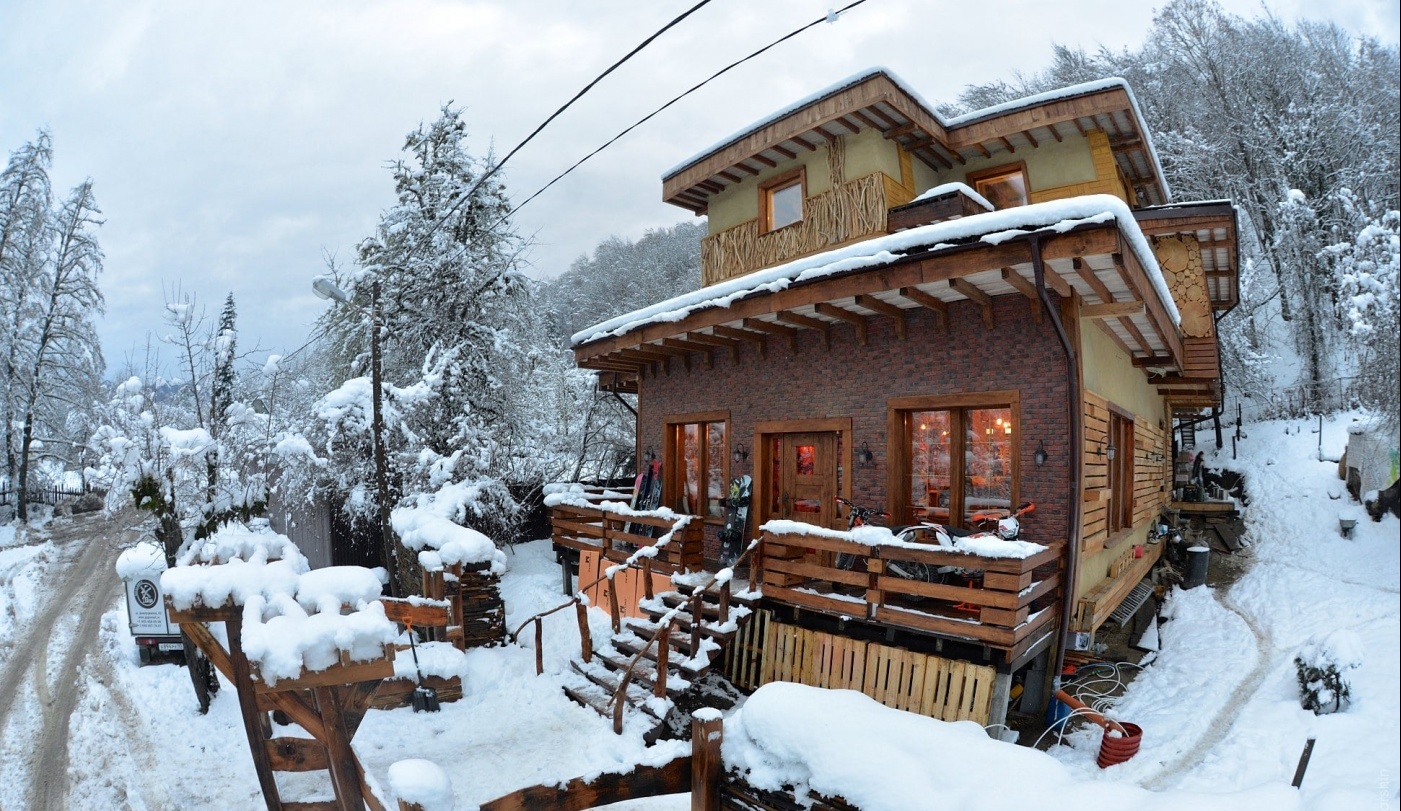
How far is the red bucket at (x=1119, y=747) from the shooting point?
5.76m

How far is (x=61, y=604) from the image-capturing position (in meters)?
13.1

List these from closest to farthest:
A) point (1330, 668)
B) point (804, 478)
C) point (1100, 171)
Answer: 1. point (1330, 668)
2. point (804, 478)
3. point (1100, 171)

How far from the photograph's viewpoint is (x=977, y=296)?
7.62m

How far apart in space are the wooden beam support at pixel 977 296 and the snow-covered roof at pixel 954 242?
20.7 inches

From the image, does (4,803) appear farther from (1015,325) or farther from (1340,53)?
(1015,325)

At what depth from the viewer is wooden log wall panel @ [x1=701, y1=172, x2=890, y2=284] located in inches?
436

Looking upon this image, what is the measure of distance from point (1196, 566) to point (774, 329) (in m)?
8.02

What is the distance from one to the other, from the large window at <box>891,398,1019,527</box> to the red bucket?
2.59m

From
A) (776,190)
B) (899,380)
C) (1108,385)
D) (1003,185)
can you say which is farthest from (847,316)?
(1003,185)

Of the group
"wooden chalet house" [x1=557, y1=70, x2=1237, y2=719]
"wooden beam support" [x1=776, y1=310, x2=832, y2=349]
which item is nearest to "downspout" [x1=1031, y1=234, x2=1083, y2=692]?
"wooden chalet house" [x1=557, y1=70, x2=1237, y2=719]

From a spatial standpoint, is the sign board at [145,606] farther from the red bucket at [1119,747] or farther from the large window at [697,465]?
the red bucket at [1119,747]

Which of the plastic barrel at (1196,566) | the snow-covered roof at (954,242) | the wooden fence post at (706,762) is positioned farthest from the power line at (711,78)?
the plastic barrel at (1196,566)

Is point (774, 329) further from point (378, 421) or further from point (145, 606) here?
point (145, 606)

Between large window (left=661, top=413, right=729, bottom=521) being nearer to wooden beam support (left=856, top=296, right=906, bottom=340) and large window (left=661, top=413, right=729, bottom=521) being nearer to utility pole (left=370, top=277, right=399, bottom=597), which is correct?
Answer: wooden beam support (left=856, top=296, right=906, bottom=340)
